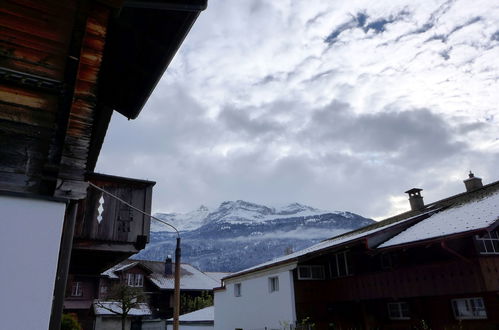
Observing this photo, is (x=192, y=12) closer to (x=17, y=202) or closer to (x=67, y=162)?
(x=67, y=162)

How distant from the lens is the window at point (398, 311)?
20.2m

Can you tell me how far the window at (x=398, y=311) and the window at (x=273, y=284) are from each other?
6.93 m

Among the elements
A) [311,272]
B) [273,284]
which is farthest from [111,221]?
[273,284]

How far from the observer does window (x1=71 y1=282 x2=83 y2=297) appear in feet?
122

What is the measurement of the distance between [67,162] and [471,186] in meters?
26.6

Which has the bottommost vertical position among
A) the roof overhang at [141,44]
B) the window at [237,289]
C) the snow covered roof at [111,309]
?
the snow covered roof at [111,309]

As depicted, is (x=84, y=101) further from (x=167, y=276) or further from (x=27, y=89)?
(x=167, y=276)

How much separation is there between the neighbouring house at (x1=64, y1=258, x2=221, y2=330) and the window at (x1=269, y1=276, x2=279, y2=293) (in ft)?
43.8

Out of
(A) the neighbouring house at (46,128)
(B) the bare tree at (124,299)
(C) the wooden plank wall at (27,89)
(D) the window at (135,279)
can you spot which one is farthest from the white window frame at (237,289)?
(C) the wooden plank wall at (27,89)

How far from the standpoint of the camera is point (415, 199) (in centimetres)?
2712

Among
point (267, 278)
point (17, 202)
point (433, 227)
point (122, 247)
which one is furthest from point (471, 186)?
point (17, 202)

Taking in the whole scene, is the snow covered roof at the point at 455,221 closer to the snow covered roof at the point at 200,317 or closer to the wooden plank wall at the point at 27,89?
the wooden plank wall at the point at 27,89

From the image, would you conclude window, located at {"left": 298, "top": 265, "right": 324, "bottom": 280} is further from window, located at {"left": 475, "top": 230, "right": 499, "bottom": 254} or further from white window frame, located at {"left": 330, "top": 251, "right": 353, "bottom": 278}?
window, located at {"left": 475, "top": 230, "right": 499, "bottom": 254}

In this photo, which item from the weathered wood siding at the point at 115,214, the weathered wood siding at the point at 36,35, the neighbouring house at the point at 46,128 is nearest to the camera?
the neighbouring house at the point at 46,128
